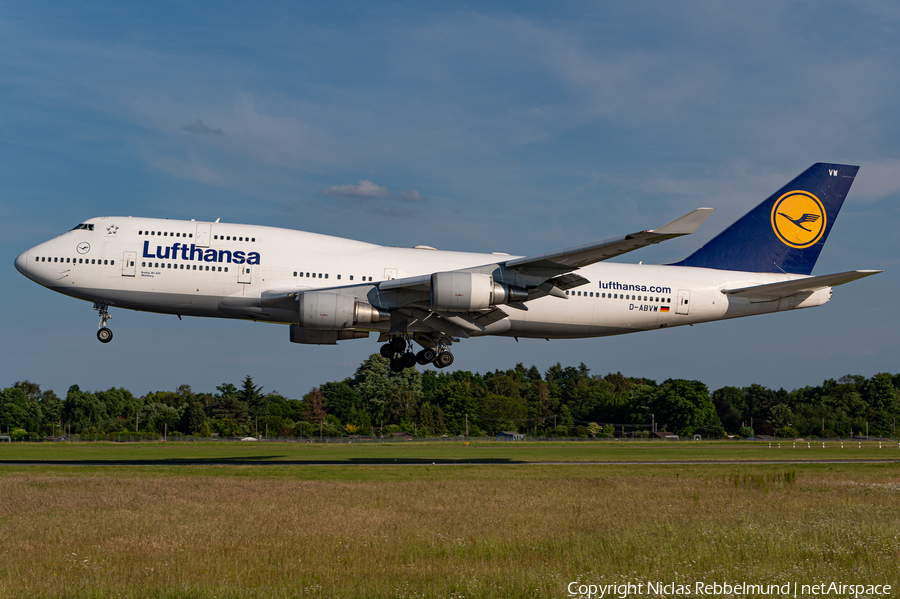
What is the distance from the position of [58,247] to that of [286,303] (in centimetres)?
992

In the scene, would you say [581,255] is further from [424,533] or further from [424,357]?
[424,533]

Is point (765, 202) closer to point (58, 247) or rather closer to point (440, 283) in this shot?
point (440, 283)

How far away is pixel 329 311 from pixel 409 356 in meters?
6.55

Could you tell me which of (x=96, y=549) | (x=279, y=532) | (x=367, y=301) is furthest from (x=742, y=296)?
(x=96, y=549)

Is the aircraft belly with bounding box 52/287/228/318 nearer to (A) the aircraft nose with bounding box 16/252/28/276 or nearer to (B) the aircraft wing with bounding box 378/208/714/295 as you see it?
(A) the aircraft nose with bounding box 16/252/28/276

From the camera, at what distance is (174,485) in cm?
2980

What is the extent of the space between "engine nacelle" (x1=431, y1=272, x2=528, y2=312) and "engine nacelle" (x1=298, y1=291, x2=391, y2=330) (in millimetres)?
3370

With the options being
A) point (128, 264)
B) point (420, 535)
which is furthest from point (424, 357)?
point (420, 535)

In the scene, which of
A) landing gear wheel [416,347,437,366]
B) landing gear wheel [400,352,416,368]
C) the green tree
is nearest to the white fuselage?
landing gear wheel [416,347,437,366]

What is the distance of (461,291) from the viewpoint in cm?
2994

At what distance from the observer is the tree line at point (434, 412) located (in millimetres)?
121812

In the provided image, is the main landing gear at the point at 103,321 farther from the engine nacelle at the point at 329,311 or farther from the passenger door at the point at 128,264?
the engine nacelle at the point at 329,311

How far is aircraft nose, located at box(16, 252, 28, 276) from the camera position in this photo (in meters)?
31.1

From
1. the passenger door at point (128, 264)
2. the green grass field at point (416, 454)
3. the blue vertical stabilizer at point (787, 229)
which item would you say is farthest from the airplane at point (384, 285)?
the green grass field at point (416, 454)
